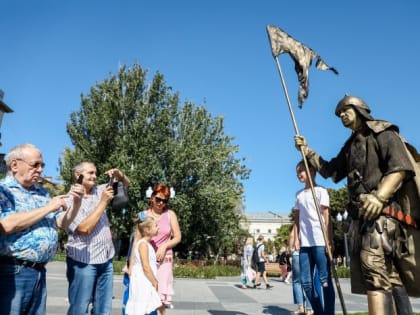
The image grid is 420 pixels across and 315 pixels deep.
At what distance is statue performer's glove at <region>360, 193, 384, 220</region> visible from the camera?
3.34 metres

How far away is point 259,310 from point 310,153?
4.28 metres

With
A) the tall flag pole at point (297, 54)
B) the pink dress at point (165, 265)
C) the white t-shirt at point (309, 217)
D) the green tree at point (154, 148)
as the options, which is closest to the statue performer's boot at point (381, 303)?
the tall flag pole at point (297, 54)

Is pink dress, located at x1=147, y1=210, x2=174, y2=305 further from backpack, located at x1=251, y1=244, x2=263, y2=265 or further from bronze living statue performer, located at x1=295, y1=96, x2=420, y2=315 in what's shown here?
backpack, located at x1=251, y1=244, x2=263, y2=265

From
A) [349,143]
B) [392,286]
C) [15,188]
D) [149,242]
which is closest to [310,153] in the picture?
[349,143]

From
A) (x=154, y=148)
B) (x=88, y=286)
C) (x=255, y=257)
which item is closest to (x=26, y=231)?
(x=88, y=286)

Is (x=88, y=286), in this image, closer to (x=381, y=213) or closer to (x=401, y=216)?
(x=381, y=213)

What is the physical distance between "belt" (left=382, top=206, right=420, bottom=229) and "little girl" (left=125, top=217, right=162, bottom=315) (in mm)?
2754

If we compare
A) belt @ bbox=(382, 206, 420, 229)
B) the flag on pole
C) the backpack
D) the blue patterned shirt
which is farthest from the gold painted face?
the backpack

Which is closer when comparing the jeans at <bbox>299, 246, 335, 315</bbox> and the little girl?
the little girl

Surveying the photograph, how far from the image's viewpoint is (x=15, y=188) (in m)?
3.20

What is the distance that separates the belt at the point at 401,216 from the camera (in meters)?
3.48

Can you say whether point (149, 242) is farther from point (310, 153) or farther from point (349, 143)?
point (349, 143)

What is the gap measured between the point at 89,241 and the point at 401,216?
282cm

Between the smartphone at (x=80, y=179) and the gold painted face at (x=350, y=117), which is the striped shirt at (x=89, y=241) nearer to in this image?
the smartphone at (x=80, y=179)
